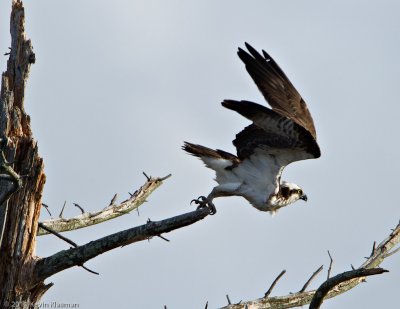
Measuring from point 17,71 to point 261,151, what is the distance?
13.7 feet

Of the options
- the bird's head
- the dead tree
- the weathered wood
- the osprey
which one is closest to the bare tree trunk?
the dead tree

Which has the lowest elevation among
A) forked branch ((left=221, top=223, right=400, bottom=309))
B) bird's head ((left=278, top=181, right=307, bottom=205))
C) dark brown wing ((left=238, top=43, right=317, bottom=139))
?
forked branch ((left=221, top=223, right=400, bottom=309))

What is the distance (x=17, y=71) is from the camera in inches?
300

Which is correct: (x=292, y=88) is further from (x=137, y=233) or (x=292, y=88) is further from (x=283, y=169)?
(x=137, y=233)

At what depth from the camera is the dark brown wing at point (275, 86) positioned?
10383 mm

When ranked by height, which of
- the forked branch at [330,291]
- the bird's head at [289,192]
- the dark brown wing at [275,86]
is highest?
the dark brown wing at [275,86]

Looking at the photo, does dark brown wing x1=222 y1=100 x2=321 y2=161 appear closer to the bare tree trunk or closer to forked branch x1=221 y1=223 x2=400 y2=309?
forked branch x1=221 y1=223 x2=400 y2=309

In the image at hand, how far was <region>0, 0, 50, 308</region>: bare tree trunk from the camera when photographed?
730cm

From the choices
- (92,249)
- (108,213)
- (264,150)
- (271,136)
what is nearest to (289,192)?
(264,150)

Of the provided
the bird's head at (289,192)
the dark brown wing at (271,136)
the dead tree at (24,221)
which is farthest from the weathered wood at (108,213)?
the dead tree at (24,221)

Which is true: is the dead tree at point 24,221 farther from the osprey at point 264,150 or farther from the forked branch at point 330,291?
the osprey at point 264,150

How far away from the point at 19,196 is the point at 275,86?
453cm

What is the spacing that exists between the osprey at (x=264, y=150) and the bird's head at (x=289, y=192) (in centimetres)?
4

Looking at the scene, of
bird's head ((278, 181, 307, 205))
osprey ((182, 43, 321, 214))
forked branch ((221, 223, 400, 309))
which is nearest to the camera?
forked branch ((221, 223, 400, 309))
